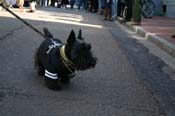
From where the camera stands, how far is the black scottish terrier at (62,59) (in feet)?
18.7

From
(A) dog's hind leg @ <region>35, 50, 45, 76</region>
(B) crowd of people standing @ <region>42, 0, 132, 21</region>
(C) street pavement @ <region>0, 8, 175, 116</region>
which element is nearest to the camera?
(C) street pavement @ <region>0, 8, 175, 116</region>

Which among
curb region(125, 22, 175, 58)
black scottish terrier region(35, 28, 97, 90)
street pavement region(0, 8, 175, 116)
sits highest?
black scottish terrier region(35, 28, 97, 90)

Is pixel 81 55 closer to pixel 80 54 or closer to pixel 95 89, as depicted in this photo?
pixel 80 54

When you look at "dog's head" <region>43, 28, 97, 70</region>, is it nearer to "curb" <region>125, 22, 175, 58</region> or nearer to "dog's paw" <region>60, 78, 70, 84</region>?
"dog's paw" <region>60, 78, 70, 84</region>

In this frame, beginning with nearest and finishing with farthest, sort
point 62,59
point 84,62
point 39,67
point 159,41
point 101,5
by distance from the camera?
point 84,62 → point 62,59 → point 39,67 → point 159,41 → point 101,5

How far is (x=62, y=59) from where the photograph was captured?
5980mm

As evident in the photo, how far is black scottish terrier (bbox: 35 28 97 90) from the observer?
18.7ft

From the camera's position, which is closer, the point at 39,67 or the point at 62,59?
the point at 62,59

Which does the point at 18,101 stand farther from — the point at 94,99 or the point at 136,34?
the point at 136,34

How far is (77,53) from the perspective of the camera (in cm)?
573

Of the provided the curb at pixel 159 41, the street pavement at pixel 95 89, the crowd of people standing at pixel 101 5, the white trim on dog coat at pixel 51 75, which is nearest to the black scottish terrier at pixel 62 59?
the white trim on dog coat at pixel 51 75

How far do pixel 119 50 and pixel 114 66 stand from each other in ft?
7.77

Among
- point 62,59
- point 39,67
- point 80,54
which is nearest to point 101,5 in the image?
point 39,67

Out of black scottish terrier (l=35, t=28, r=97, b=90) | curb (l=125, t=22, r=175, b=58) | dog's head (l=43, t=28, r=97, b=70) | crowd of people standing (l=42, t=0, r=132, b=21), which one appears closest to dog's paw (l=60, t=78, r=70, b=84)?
black scottish terrier (l=35, t=28, r=97, b=90)
